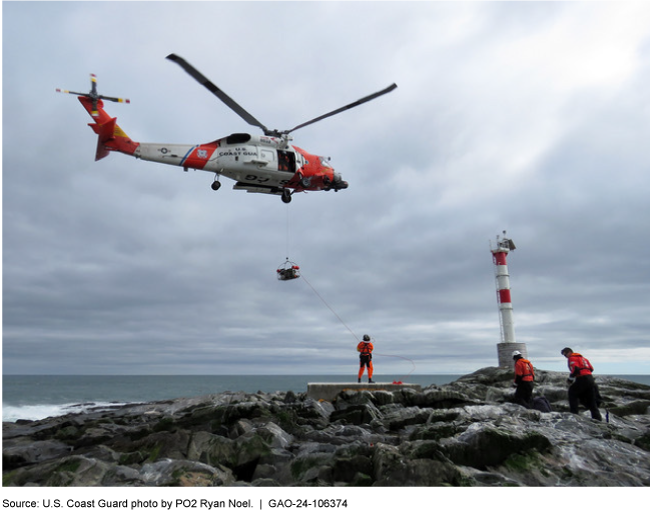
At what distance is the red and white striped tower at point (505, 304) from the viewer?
35.9 metres

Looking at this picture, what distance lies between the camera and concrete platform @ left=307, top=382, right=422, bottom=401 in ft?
59.9

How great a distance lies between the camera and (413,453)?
8.20 m

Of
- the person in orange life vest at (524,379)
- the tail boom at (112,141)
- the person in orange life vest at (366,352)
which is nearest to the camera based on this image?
the person in orange life vest at (524,379)

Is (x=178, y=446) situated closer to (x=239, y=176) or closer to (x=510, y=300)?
(x=239, y=176)

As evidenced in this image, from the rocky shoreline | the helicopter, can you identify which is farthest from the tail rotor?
the rocky shoreline

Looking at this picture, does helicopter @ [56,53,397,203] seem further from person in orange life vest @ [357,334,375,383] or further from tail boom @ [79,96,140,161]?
person in orange life vest @ [357,334,375,383]

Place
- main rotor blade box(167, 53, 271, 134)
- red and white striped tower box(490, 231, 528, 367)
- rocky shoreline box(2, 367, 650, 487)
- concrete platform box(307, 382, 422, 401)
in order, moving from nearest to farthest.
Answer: rocky shoreline box(2, 367, 650, 487), main rotor blade box(167, 53, 271, 134), concrete platform box(307, 382, 422, 401), red and white striped tower box(490, 231, 528, 367)

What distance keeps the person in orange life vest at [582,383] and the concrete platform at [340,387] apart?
6.00 m

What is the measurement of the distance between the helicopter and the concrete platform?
7488 mm

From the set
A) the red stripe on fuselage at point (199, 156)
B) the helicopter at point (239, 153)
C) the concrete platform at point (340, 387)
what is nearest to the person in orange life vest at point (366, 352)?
the concrete platform at point (340, 387)

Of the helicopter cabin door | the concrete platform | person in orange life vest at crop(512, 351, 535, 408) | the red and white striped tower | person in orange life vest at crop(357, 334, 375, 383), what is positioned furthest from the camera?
the red and white striped tower

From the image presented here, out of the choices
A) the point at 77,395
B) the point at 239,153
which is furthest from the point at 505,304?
the point at 77,395

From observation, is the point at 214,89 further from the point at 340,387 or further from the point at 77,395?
the point at 77,395

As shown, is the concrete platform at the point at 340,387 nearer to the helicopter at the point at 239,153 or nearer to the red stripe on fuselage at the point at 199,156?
the helicopter at the point at 239,153
